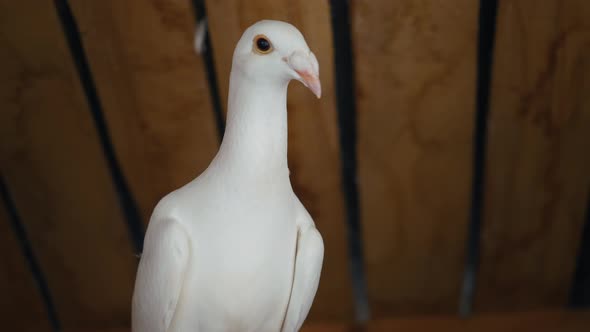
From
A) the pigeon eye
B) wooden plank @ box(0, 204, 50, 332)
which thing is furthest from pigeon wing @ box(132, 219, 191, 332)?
wooden plank @ box(0, 204, 50, 332)

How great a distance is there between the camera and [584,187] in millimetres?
1106

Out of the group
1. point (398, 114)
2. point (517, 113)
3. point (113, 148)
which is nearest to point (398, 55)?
point (398, 114)

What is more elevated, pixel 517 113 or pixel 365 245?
pixel 517 113

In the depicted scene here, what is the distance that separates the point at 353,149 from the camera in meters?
1.06

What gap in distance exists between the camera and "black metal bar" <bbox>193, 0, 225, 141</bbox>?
91 centimetres

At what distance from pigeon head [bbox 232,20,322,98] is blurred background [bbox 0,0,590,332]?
9.1 inches

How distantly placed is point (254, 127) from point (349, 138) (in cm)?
36

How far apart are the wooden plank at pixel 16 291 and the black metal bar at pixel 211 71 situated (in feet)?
1.33

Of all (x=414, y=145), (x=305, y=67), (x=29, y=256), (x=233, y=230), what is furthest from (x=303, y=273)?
(x=29, y=256)

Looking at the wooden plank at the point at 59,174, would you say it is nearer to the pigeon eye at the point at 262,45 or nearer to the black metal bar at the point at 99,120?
the black metal bar at the point at 99,120

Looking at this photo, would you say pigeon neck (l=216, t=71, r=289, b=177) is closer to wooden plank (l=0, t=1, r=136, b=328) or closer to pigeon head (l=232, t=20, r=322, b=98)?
pigeon head (l=232, t=20, r=322, b=98)

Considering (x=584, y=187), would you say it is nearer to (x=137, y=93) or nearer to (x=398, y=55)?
(x=398, y=55)

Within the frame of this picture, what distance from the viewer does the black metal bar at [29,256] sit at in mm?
1070

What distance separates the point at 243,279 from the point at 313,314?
1.78 feet
